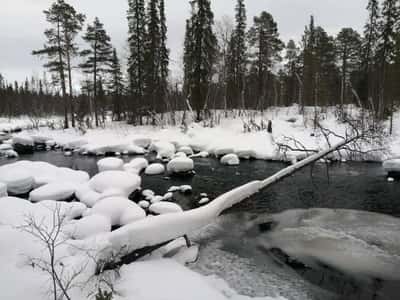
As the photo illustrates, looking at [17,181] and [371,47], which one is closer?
[17,181]

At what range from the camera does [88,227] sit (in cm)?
664

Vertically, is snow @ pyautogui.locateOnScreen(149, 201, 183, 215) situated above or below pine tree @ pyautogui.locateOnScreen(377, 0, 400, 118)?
below

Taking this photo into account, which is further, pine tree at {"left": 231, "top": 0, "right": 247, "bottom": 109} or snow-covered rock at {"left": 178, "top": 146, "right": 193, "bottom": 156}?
pine tree at {"left": 231, "top": 0, "right": 247, "bottom": 109}

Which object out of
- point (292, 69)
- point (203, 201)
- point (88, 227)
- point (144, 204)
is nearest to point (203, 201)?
point (203, 201)

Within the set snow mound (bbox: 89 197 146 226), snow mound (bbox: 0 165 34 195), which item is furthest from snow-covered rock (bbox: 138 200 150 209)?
snow mound (bbox: 0 165 34 195)

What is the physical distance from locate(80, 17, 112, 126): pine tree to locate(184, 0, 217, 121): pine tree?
854cm

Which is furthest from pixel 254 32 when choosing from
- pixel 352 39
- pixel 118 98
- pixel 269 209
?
pixel 269 209

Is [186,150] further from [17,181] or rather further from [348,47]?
[348,47]

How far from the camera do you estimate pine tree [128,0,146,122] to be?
1048 inches

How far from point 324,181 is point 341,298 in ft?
Answer: 26.8

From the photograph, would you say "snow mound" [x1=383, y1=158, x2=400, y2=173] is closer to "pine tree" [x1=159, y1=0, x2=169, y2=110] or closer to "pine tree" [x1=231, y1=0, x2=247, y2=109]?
"pine tree" [x1=231, y1=0, x2=247, y2=109]

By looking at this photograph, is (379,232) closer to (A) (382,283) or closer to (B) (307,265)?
(A) (382,283)

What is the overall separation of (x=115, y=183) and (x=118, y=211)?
248 cm

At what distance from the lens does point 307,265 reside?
606 centimetres
